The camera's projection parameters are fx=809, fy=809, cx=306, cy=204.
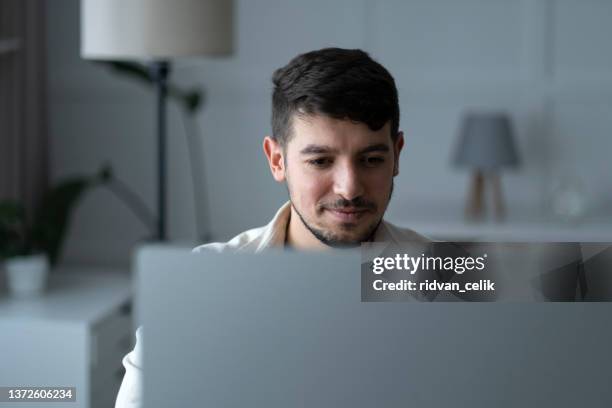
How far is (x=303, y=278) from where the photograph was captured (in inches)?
26.4

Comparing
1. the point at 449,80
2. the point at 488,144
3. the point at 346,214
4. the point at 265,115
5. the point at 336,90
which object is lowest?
the point at 346,214

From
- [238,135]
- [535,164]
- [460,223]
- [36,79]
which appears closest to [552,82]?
[535,164]

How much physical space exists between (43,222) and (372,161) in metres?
2.59

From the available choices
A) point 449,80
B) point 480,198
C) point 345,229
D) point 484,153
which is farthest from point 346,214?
point 449,80

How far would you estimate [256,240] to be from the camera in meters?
0.79

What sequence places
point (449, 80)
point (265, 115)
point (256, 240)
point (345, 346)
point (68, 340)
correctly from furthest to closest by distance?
point (449, 80) → point (265, 115) → point (68, 340) → point (256, 240) → point (345, 346)

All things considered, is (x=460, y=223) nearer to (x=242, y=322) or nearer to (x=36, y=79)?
(x=36, y=79)

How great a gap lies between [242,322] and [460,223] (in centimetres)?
273

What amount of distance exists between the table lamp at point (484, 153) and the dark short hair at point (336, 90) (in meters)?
2.40

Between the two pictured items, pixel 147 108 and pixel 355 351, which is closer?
pixel 355 351

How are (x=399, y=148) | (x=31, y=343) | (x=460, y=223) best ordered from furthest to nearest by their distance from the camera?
(x=460, y=223) < (x=31, y=343) < (x=399, y=148)

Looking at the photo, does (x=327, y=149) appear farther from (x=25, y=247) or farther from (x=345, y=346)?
(x=25, y=247)

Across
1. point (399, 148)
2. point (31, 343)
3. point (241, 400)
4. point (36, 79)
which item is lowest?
point (31, 343)

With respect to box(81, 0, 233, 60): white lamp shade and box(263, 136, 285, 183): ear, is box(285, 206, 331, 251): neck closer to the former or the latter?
box(263, 136, 285, 183): ear
